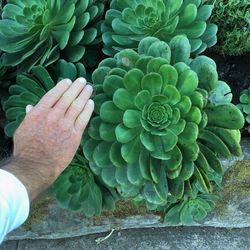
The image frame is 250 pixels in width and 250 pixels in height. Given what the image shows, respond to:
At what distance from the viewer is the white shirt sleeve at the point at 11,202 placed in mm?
1082

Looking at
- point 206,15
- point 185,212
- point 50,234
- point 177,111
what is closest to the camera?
point 177,111

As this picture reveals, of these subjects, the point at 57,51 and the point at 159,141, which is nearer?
the point at 159,141

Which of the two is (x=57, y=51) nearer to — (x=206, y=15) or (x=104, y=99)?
(x=104, y=99)

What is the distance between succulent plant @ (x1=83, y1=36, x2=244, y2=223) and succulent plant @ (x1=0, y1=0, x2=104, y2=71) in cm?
18

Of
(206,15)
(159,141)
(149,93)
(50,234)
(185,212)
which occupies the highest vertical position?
(206,15)

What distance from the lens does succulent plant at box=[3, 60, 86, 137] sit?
1491mm

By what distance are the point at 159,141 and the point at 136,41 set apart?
1.21 feet

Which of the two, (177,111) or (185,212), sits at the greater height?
(177,111)

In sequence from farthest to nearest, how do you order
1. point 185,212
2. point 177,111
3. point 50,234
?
point 50,234 < point 185,212 < point 177,111

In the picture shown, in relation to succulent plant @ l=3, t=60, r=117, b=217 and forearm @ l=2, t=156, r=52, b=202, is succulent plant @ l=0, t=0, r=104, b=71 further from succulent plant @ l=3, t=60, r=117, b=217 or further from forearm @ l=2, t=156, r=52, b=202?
forearm @ l=2, t=156, r=52, b=202

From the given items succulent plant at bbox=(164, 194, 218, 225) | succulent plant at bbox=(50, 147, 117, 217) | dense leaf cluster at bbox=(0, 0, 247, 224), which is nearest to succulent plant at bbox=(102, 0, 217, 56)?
dense leaf cluster at bbox=(0, 0, 247, 224)

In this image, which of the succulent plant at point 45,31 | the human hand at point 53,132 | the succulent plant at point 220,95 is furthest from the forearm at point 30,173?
the succulent plant at point 220,95

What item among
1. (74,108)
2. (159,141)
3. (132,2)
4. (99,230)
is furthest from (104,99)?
(99,230)

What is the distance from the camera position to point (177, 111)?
1.27 meters
